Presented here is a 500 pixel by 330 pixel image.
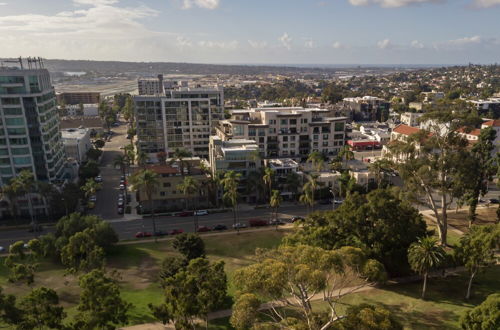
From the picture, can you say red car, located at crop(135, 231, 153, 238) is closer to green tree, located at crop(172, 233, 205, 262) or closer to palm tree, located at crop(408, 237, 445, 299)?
green tree, located at crop(172, 233, 205, 262)

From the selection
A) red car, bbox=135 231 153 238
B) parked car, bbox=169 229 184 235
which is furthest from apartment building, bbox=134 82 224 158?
red car, bbox=135 231 153 238

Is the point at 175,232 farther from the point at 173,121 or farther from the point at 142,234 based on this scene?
the point at 173,121

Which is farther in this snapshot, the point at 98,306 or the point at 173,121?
the point at 173,121

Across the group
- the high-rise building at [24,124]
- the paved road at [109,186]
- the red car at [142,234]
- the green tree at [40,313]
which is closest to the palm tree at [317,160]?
the red car at [142,234]

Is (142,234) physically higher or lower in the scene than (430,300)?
higher

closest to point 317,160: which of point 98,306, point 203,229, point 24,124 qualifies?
point 203,229

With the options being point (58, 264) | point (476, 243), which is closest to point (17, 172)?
point (58, 264)
